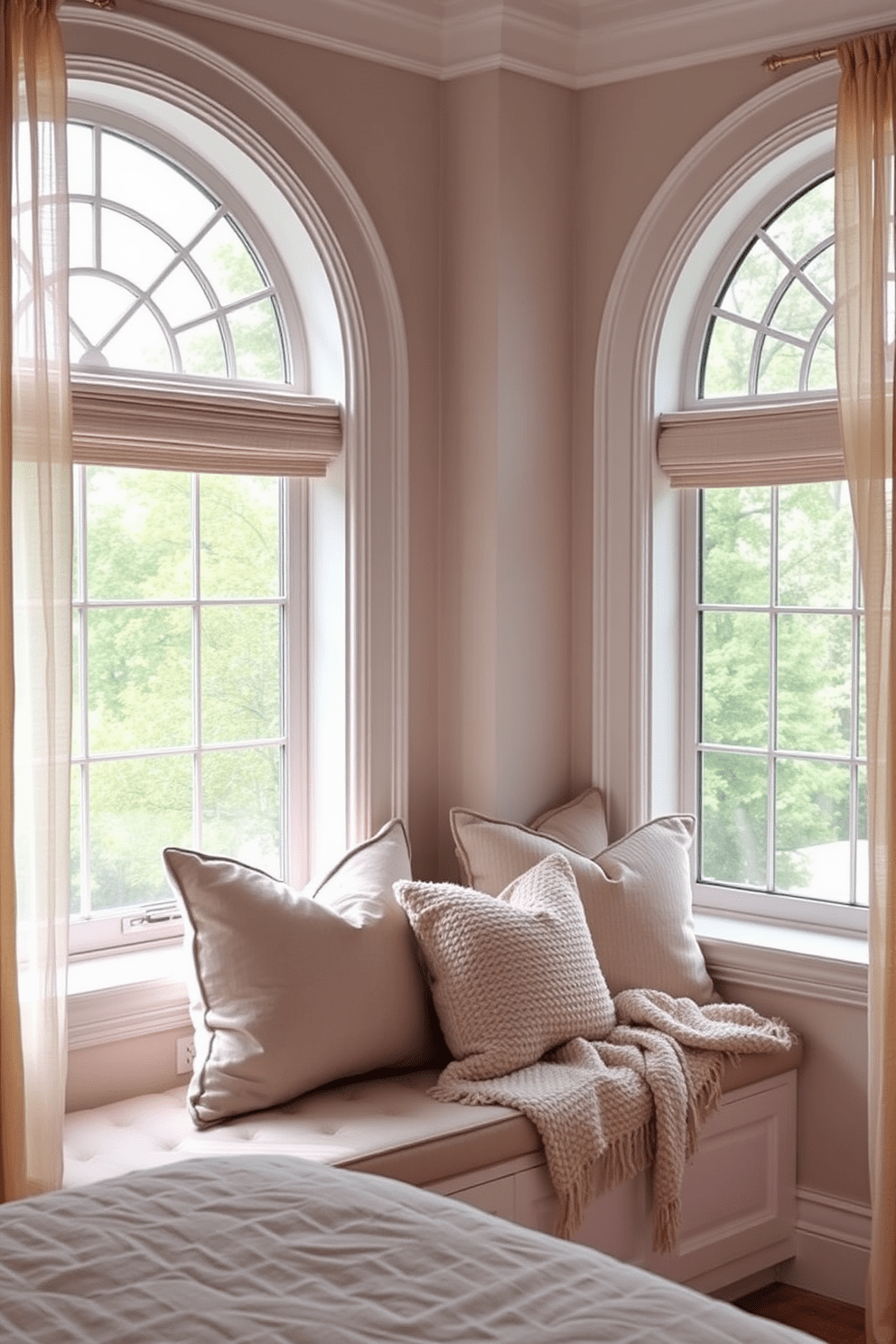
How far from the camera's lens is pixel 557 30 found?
387 cm

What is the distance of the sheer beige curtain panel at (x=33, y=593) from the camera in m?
2.90

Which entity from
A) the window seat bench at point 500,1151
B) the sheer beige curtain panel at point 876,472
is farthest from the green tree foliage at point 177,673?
the sheer beige curtain panel at point 876,472

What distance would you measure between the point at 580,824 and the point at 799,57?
189cm

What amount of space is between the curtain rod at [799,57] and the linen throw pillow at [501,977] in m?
1.99

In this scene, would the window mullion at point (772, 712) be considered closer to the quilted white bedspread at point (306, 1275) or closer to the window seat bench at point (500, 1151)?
the window seat bench at point (500, 1151)

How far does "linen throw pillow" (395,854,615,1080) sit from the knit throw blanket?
0.17ft

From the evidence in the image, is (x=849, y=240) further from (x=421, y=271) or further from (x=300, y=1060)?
(x=300, y=1060)

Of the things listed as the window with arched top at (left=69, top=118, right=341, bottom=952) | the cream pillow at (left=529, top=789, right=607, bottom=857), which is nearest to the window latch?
the window with arched top at (left=69, top=118, right=341, bottom=952)

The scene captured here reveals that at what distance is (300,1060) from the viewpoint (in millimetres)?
3152

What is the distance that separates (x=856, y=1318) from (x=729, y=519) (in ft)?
6.41

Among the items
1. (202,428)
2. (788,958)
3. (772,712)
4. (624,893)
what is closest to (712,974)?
(788,958)

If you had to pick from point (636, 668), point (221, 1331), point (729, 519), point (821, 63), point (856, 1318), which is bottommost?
point (856, 1318)

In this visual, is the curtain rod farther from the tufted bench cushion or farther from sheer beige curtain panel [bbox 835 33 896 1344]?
the tufted bench cushion

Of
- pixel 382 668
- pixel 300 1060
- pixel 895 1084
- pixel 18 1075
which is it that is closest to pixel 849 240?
pixel 382 668
